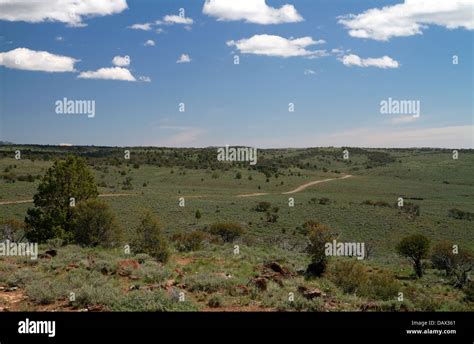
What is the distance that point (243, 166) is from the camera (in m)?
83.6

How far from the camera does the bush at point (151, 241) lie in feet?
56.4

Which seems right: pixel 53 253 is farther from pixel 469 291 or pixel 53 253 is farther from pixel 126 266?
pixel 469 291

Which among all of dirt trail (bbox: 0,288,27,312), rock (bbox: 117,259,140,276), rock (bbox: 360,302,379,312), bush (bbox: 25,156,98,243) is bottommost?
rock (bbox: 360,302,379,312)

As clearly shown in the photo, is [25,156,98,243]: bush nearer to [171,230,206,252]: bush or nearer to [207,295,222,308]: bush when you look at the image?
[171,230,206,252]: bush

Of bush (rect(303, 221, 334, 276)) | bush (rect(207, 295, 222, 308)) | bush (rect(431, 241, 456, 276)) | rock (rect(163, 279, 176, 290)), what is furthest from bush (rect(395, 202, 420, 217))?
bush (rect(207, 295, 222, 308))

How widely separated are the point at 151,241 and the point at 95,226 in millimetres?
3730

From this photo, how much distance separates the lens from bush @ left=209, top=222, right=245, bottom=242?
98.7 ft

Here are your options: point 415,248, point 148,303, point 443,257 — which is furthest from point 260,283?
point 443,257

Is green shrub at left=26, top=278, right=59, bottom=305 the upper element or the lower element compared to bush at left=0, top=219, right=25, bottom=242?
upper

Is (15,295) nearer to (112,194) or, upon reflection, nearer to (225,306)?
(225,306)

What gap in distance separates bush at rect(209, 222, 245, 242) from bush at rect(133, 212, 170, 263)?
11.2 m

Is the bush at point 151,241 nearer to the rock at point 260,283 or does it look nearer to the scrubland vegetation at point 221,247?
the scrubland vegetation at point 221,247

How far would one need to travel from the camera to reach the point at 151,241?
1791 centimetres
